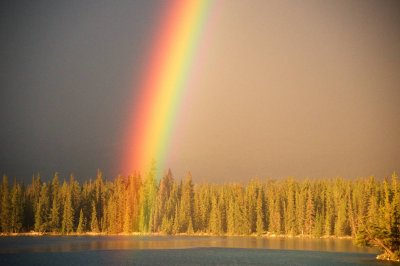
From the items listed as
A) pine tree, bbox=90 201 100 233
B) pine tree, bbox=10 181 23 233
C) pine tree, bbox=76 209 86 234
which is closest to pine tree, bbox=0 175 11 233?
pine tree, bbox=10 181 23 233

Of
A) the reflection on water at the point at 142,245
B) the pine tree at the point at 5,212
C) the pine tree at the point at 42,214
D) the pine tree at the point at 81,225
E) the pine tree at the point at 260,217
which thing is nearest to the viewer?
the reflection on water at the point at 142,245

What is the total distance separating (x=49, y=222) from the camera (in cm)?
18688

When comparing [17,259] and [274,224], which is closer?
[17,259]

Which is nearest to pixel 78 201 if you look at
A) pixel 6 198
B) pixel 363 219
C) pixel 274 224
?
pixel 6 198

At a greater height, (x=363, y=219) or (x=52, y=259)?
(x=363, y=219)

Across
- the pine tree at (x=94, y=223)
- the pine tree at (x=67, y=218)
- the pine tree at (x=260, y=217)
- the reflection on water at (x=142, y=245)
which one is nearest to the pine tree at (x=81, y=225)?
the pine tree at (x=67, y=218)

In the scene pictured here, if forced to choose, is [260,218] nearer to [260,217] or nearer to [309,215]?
[260,217]

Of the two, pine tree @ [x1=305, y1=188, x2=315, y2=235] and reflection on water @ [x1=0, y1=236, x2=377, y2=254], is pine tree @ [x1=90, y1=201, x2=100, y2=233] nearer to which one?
reflection on water @ [x1=0, y1=236, x2=377, y2=254]

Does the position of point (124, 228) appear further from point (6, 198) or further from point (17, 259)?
point (17, 259)

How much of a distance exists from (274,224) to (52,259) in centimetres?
11273

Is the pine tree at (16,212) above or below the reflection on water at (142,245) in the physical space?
A: above

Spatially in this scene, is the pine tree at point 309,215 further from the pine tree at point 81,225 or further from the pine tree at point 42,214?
the pine tree at point 42,214

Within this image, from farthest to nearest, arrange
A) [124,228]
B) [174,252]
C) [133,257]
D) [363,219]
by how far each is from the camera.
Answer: [124,228] → [174,252] → [133,257] → [363,219]

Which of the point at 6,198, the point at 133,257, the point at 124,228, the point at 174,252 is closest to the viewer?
the point at 133,257
